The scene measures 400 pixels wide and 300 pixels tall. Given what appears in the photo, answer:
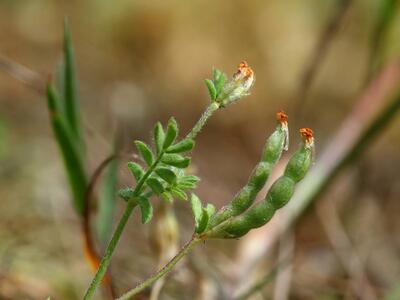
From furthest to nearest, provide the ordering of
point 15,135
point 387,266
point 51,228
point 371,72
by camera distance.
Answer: point 15,135, point 387,266, point 371,72, point 51,228

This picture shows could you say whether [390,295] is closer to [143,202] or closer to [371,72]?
[371,72]

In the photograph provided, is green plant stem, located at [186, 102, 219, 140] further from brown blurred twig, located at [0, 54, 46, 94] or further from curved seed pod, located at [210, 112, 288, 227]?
brown blurred twig, located at [0, 54, 46, 94]

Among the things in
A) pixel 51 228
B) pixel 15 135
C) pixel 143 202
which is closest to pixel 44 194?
pixel 51 228

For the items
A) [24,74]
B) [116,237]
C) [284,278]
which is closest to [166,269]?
[116,237]

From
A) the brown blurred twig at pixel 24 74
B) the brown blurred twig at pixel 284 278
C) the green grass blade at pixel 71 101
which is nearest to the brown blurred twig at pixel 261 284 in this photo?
the brown blurred twig at pixel 284 278

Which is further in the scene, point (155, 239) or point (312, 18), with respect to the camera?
point (312, 18)

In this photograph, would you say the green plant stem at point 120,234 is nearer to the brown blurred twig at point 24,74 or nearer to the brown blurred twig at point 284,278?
the brown blurred twig at point 284,278
